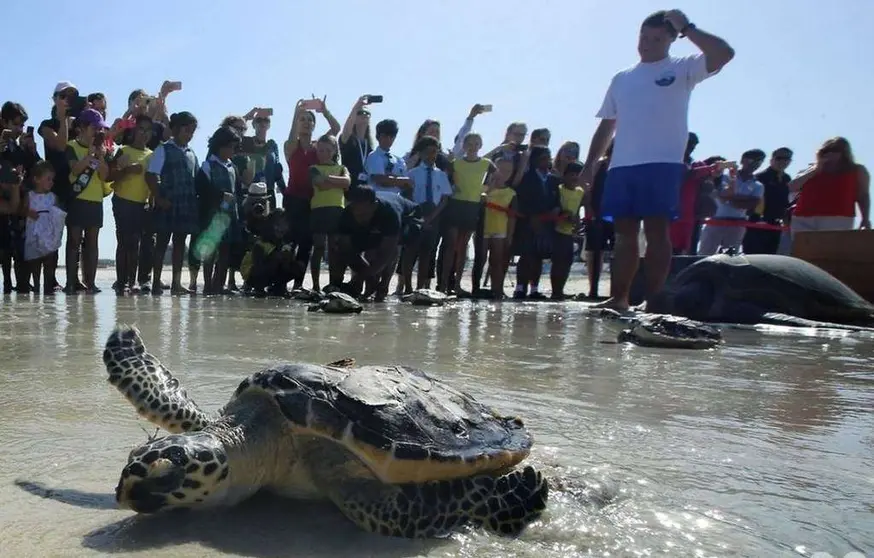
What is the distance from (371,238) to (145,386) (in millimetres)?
6657

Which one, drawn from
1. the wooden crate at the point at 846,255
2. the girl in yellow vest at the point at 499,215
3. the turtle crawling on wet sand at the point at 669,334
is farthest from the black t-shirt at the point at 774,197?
the turtle crawling on wet sand at the point at 669,334

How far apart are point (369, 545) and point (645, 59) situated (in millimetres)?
5467

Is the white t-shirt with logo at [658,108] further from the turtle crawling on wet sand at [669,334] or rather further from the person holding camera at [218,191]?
the person holding camera at [218,191]

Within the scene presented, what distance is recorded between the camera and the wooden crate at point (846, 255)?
7.03m

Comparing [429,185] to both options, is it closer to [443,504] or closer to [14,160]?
[14,160]

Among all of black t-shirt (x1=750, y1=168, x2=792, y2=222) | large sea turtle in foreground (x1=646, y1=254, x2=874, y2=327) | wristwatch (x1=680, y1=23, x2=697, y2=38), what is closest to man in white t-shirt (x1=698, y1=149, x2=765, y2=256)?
black t-shirt (x1=750, y1=168, x2=792, y2=222)

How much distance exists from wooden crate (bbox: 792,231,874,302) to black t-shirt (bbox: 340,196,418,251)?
14.0ft

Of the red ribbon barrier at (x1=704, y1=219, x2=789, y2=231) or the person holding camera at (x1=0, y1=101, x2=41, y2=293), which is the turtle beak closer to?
the person holding camera at (x1=0, y1=101, x2=41, y2=293)

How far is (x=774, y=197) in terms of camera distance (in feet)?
34.9

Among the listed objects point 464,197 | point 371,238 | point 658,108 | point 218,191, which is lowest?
point 371,238

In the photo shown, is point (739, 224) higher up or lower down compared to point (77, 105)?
lower down

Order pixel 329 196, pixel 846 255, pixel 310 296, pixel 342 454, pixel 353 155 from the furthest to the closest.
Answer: pixel 353 155 → pixel 329 196 → pixel 310 296 → pixel 846 255 → pixel 342 454

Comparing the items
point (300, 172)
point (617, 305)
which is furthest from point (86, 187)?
point (617, 305)

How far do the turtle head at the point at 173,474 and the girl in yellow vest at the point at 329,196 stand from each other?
275 inches
